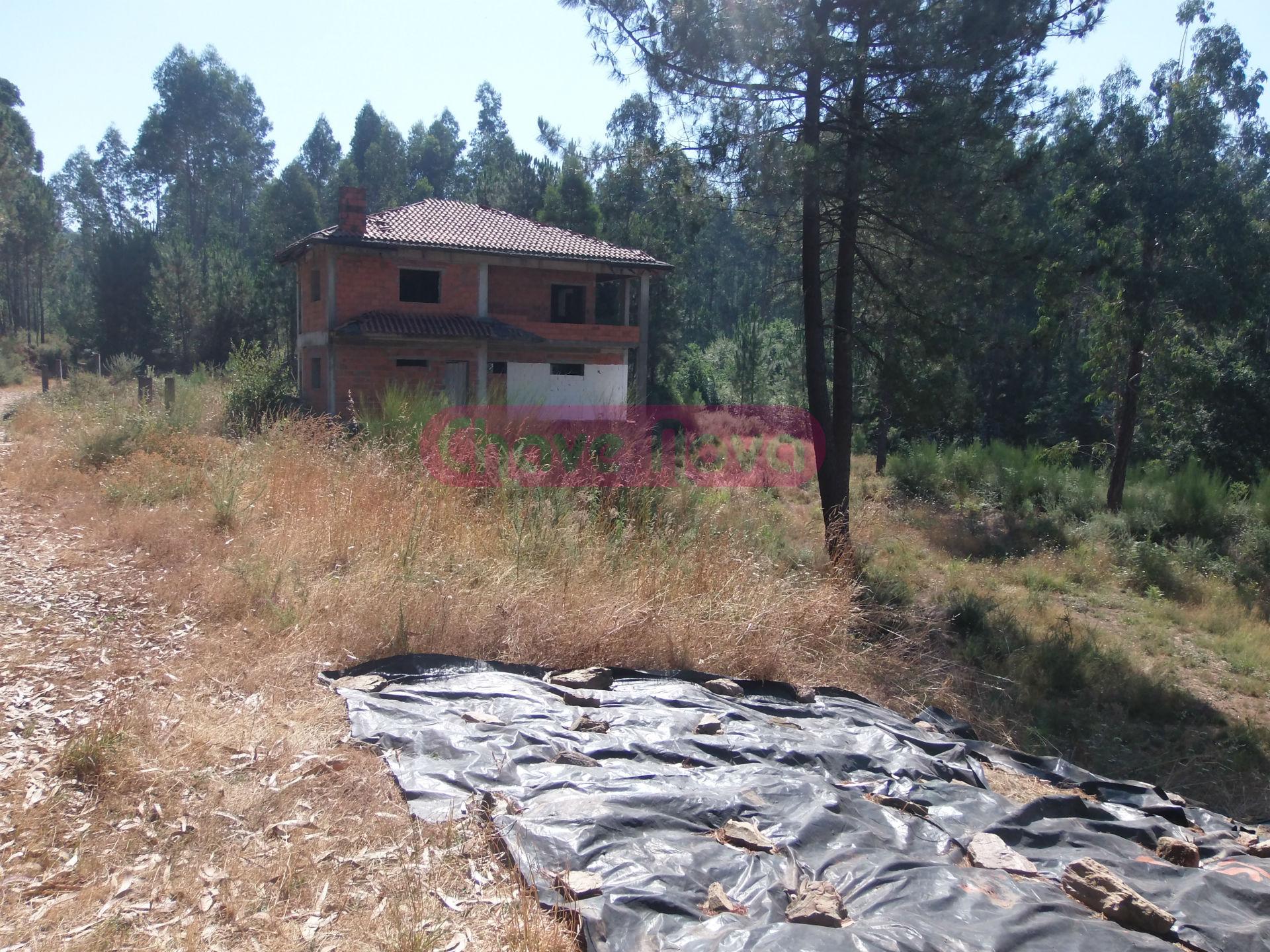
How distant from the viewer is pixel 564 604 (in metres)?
6.11

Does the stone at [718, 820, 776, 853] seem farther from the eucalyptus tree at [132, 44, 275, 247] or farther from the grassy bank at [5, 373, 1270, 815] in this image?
the eucalyptus tree at [132, 44, 275, 247]

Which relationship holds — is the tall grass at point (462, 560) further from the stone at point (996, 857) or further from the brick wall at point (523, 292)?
the brick wall at point (523, 292)

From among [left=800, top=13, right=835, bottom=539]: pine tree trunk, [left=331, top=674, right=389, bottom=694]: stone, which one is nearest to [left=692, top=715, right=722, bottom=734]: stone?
[left=331, top=674, right=389, bottom=694]: stone

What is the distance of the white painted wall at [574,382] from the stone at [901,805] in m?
17.4

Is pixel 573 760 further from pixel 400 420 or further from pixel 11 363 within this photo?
pixel 11 363

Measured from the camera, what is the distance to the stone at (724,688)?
554 cm

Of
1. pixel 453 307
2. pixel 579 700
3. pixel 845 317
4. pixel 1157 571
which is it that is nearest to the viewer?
pixel 579 700

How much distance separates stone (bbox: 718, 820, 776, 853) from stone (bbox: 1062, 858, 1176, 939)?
110 cm

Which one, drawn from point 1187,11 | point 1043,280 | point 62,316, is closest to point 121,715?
point 1043,280

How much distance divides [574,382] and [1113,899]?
2109 centimetres

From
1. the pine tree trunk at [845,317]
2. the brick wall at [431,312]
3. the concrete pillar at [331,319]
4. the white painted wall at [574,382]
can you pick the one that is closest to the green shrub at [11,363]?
the brick wall at [431,312]

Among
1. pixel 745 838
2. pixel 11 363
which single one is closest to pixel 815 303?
pixel 745 838

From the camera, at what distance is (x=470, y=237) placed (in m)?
22.5

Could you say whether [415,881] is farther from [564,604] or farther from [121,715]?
[564,604]
